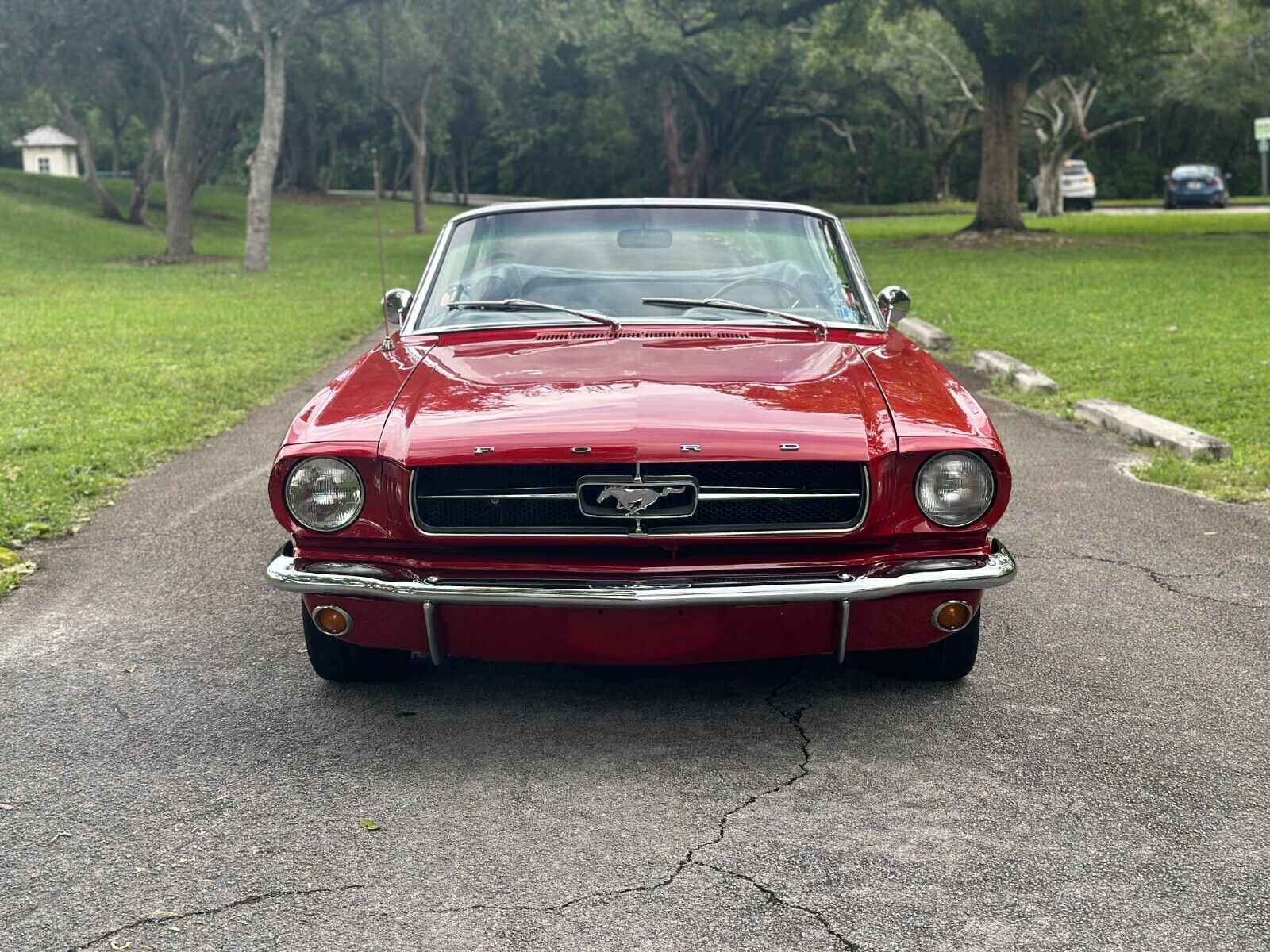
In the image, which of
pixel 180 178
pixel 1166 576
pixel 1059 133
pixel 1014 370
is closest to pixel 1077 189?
pixel 1059 133

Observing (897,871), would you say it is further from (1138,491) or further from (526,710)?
(1138,491)

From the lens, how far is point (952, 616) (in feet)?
13.0

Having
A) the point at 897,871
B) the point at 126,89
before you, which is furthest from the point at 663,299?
the point at 126,89

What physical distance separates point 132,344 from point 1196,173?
38142 mm

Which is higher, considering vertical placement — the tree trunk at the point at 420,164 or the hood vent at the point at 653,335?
the tree trunk at the point at 420,164

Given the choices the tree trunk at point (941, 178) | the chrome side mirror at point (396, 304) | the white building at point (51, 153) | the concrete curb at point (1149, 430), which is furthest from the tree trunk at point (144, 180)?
the white building at point (51, 153)

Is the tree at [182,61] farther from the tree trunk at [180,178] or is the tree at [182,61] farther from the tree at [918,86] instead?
the tree at [918,86]

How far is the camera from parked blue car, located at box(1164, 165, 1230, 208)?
143ft

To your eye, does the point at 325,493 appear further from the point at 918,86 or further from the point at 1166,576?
the point at 918,86

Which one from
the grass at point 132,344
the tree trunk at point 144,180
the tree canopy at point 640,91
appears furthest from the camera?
the tree trunk at point 144,180

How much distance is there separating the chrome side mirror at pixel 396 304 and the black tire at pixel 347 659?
5.44 ft

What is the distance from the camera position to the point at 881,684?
14.6 feet

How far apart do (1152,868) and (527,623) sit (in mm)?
1617

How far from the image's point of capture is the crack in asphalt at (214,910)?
9.54ft
